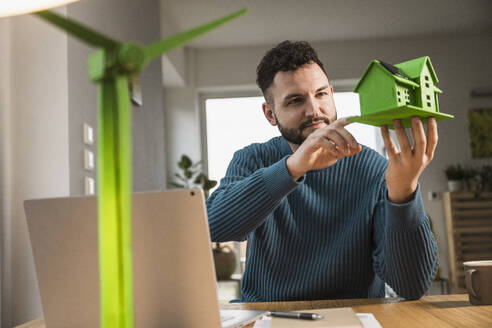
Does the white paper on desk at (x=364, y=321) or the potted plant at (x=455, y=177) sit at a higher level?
the potted plant at (x=455, y=177)

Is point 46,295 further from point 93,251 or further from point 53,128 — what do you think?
point 53,128

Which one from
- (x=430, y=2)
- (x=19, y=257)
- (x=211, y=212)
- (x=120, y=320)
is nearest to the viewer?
(x=120, y=320)

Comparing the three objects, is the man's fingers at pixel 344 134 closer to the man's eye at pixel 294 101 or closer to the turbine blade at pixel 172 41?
the man's eye at pixel 294 101

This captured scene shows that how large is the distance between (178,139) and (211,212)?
382 cm

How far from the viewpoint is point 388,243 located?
3.66 ft

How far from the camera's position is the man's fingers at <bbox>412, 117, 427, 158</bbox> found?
2.95ft

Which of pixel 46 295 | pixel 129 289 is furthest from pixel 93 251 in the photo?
pixel 129 289

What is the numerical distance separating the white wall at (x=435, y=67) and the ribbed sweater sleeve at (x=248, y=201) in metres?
3.80

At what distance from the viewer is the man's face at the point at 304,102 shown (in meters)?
1.38

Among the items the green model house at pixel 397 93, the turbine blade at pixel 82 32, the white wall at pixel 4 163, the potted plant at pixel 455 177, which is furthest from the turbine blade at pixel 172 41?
the potted plant at pixel 455 177

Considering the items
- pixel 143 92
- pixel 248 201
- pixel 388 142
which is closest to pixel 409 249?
pixel 388 142

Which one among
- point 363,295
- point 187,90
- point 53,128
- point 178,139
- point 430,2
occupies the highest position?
point 430,2

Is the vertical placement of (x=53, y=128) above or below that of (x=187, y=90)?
below

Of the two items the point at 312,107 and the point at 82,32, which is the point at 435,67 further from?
the point at 82,32
